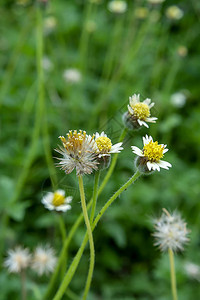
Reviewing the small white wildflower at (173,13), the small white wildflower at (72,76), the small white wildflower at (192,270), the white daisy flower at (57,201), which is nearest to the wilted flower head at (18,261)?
the white daisy flower at (57,201)

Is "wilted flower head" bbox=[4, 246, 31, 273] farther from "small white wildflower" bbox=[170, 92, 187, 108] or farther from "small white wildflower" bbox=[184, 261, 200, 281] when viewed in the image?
"small white wildflower" bbox=[170, 92, 187, 108]

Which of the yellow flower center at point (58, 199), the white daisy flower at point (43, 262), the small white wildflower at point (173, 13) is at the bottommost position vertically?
the white daisy flower at point (43, 262)

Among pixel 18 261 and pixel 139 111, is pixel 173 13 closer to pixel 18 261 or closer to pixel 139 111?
pixel 139 111

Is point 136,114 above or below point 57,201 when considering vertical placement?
above

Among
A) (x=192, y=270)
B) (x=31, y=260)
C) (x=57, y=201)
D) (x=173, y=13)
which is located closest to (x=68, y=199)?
(x=57, y=201)

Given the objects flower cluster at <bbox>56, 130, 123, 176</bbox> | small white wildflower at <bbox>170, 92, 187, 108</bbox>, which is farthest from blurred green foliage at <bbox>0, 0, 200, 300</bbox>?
flower cluster at <bbox>56, 130, 123, 176</bbox>

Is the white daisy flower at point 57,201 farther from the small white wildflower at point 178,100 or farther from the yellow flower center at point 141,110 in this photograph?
the small white wildflower at point 178,100

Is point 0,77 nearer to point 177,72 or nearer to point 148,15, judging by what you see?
point 148,15
